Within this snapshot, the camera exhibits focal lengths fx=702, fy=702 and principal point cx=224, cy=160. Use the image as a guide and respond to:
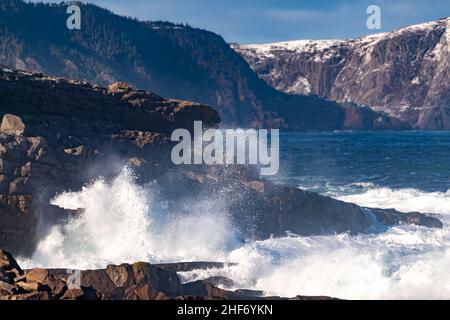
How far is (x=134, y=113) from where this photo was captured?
139ft

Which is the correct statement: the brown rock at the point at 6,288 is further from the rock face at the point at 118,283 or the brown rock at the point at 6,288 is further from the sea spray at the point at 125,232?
the sea spray at the point at 125,232

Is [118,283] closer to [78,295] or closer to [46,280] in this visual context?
[46,280]

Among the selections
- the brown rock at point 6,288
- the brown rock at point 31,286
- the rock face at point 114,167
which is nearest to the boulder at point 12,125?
the rock face at point 114,167

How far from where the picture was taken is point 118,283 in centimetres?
2489

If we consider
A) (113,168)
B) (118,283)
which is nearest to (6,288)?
(118,283)

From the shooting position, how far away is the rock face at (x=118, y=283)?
65.8 ft

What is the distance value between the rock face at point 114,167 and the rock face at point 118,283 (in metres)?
7.23

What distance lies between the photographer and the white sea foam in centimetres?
2762

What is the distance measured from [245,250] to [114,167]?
29.4 feet

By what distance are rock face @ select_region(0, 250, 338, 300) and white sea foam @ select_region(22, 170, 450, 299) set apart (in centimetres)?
250

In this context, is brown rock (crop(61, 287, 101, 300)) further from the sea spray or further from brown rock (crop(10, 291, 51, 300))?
the sea spray

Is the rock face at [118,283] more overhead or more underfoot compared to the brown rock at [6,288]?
more underfoot

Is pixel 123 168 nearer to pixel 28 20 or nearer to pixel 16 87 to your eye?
Result: pixel 16 87
